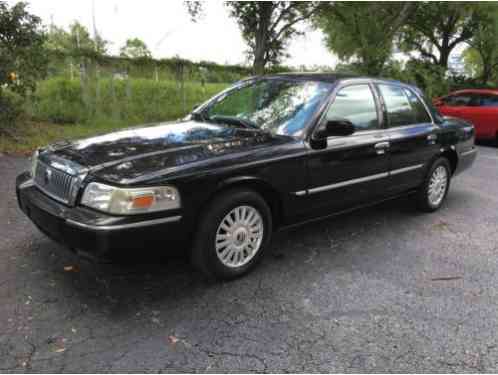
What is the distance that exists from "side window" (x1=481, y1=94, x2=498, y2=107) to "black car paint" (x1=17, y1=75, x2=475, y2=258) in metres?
7.68

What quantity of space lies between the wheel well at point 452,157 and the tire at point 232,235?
2.85 m

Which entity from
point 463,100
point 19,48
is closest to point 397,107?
point 19,48

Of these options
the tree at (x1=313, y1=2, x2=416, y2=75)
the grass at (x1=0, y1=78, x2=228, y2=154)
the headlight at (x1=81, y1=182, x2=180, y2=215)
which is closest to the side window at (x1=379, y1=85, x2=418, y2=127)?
the headlight at (x1=81, y1=182, x2=180, y2=215)

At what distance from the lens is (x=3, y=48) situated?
25.7 ft

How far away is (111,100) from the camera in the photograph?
424 inches

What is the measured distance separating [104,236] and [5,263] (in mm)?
1358

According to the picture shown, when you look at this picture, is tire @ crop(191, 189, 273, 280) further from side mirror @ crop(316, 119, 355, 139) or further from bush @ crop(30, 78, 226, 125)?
bush @ crop(30, 78, 226, 125)

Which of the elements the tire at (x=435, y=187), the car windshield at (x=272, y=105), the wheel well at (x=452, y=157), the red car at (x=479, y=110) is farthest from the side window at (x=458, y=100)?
the car windshield at (x=272, y=105)

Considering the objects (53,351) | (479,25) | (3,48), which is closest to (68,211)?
(53,351)

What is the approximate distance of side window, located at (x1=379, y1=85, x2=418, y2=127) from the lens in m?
4.49

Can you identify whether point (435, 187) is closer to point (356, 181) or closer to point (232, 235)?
point (356, 181)

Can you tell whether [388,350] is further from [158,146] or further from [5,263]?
[5,263]

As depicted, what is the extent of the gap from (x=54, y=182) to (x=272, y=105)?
1955mm

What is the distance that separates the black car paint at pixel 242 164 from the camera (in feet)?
9.48
